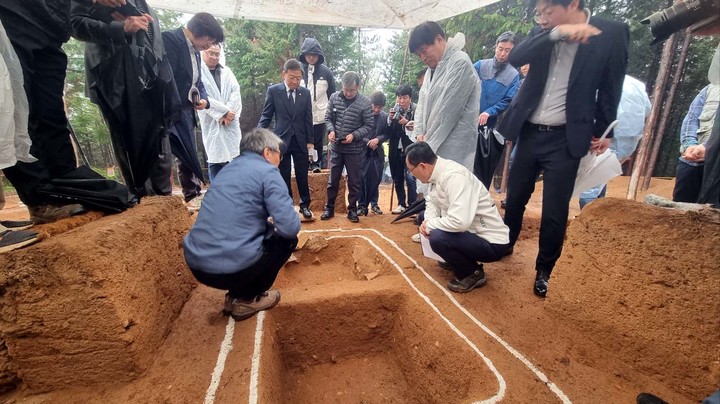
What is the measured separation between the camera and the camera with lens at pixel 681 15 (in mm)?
1518

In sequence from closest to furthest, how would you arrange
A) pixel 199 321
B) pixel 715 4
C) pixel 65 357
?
pixel 715 4 < pixel 65 357 < pixel 199 321

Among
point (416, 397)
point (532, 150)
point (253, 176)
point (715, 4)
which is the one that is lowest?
point (416, 397)

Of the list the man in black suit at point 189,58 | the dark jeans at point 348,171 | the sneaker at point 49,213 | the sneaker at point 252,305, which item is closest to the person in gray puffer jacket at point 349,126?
the dark jeans at point 348,171

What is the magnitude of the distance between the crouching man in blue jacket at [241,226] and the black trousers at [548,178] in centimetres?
194

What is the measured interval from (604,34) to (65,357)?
3.99m

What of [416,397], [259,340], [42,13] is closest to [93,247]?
[259,340]

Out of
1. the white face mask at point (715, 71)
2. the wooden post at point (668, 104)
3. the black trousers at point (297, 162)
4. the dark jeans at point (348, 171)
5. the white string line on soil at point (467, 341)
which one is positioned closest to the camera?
the white face mask at point (715, 71)

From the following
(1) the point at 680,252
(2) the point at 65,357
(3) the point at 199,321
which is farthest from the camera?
(3) the point at 199,321

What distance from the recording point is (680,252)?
1652mm

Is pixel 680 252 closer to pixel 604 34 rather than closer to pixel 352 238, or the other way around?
pixel 604 34

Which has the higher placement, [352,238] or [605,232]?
[605,232]

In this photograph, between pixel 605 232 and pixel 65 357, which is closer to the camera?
pixel 65 357

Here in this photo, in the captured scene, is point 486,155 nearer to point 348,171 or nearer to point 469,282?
point 469,282

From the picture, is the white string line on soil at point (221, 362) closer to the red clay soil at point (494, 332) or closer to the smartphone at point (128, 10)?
the red clay soil at point (494, 332)
